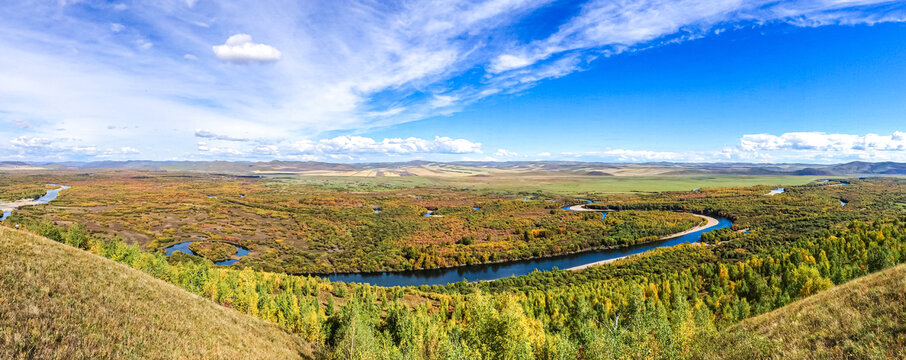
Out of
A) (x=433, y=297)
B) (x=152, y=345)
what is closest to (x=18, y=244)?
(x=152, y=345)

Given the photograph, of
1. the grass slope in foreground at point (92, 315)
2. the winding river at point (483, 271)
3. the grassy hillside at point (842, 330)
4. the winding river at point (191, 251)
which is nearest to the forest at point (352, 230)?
the winding river at point (191, 251)

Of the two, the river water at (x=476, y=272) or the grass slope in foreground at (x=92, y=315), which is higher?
the grass slope in foreground at (x=92, y=315)

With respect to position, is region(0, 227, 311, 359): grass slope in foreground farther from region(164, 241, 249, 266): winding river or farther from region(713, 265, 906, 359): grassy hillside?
region(164, 241, 249, 266): winding river

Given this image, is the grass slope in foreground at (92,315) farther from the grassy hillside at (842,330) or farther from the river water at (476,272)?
the river water at (476,272)

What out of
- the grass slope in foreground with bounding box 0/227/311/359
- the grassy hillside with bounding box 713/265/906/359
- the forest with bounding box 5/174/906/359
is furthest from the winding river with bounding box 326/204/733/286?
the grassy hillside with bounding box 713/265/906/359

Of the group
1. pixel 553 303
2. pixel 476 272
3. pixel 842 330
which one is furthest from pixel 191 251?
pixel 842 330

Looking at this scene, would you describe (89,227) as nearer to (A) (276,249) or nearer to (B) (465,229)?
(A) (276,249)
